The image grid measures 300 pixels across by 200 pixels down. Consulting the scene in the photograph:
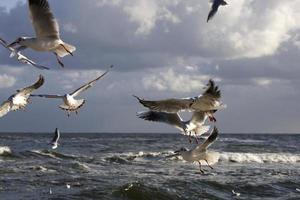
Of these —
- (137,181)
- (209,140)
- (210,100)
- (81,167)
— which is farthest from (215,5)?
(81,167)

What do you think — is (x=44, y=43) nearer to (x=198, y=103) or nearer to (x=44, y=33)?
(x=44, y=33)

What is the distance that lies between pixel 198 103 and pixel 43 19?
7.38 feet

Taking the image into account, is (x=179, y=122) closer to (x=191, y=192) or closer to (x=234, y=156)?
(x=191, y=192)

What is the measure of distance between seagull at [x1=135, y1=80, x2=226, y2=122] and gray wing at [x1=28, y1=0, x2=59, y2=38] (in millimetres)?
1534

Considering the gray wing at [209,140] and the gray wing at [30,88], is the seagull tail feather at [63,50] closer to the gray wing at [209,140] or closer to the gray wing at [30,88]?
the gray wing at [30,88]

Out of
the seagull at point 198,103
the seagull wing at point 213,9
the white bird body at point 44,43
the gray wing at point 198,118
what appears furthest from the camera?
the gray wing at point 198,118

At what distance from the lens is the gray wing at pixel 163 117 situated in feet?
33.5

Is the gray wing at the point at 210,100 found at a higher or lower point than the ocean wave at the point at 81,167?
higher

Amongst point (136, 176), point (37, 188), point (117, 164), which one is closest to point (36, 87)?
point (37, 188)

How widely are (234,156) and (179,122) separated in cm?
1782

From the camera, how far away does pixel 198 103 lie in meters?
8.29

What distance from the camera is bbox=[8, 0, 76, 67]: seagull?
736cm

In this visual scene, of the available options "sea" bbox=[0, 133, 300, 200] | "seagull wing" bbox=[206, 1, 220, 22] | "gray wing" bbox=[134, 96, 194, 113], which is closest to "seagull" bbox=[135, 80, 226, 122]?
"gray wing" bbox=[134, 96, 194, 113]

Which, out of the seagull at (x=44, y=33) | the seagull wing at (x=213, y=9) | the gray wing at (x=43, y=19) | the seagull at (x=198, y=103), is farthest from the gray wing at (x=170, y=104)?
the gray wing at (x=43, y=19)
